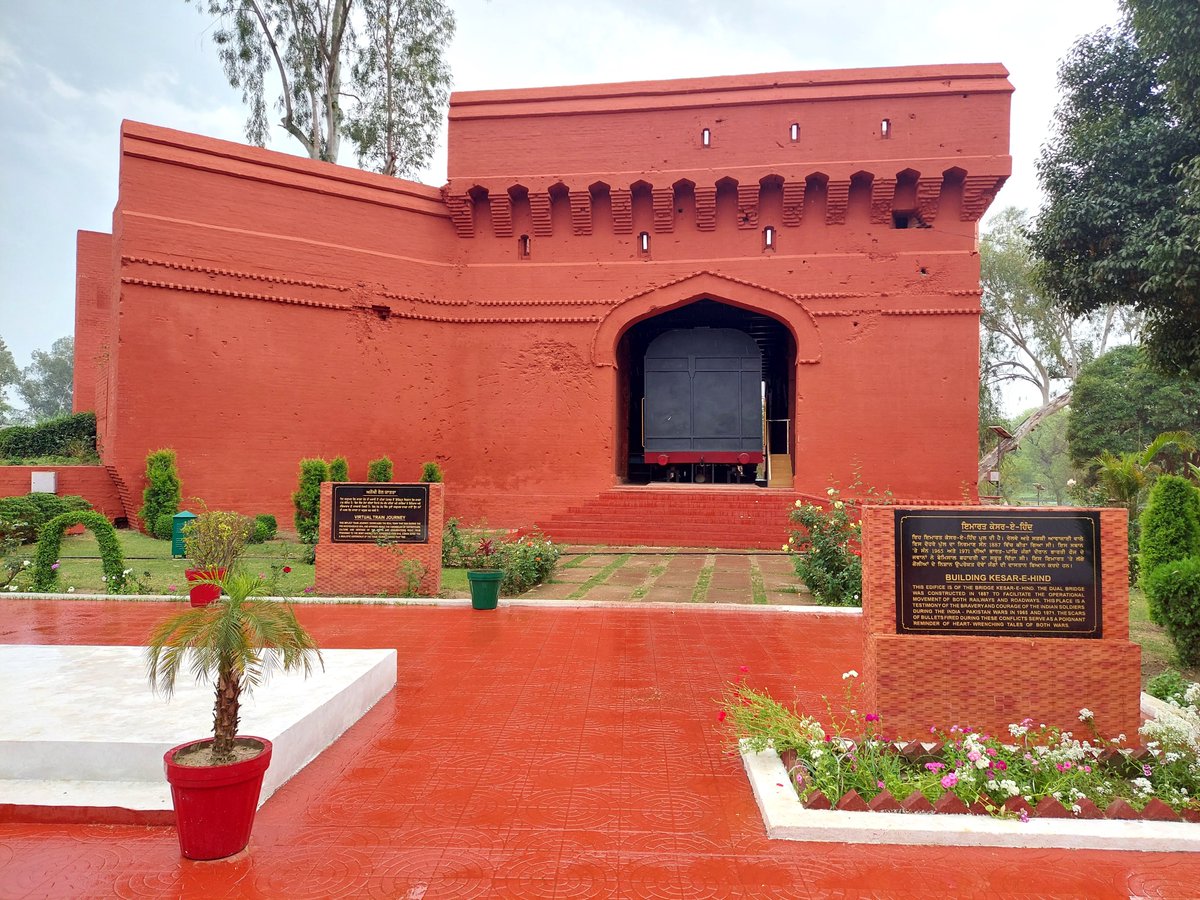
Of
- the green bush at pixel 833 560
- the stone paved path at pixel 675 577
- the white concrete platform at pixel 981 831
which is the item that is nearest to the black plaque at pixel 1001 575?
the white concrete platform at pixel 981 831

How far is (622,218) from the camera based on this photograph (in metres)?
16.4

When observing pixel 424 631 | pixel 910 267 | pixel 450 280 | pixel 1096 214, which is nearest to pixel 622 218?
pixel 450 280

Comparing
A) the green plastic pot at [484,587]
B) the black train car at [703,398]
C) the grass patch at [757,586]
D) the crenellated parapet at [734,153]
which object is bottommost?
the grass patch at [757,586]

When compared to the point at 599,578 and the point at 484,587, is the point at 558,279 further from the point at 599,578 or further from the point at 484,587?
the point at 484,587

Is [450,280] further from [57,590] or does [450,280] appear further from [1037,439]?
[1037,439]

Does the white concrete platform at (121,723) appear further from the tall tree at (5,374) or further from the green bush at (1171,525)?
the tall tree at (5,374)

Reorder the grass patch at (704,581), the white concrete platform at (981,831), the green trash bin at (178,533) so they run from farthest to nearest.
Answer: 1. the green trash bin at (178,533)
2. the grass patch at (704,581)
3. the white concrete platform at (981,831)

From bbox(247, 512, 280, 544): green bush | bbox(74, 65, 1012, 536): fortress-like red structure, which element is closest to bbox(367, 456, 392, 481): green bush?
bbox(74, 65, 1012, 536): fortress-like red structure

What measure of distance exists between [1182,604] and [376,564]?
776 cm

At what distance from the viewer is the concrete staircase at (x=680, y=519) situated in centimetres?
1421

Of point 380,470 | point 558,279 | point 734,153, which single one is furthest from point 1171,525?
point 380,470

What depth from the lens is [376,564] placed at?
28.9 ft

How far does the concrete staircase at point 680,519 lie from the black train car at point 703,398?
2.45m

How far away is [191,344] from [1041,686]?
15.1 meters
